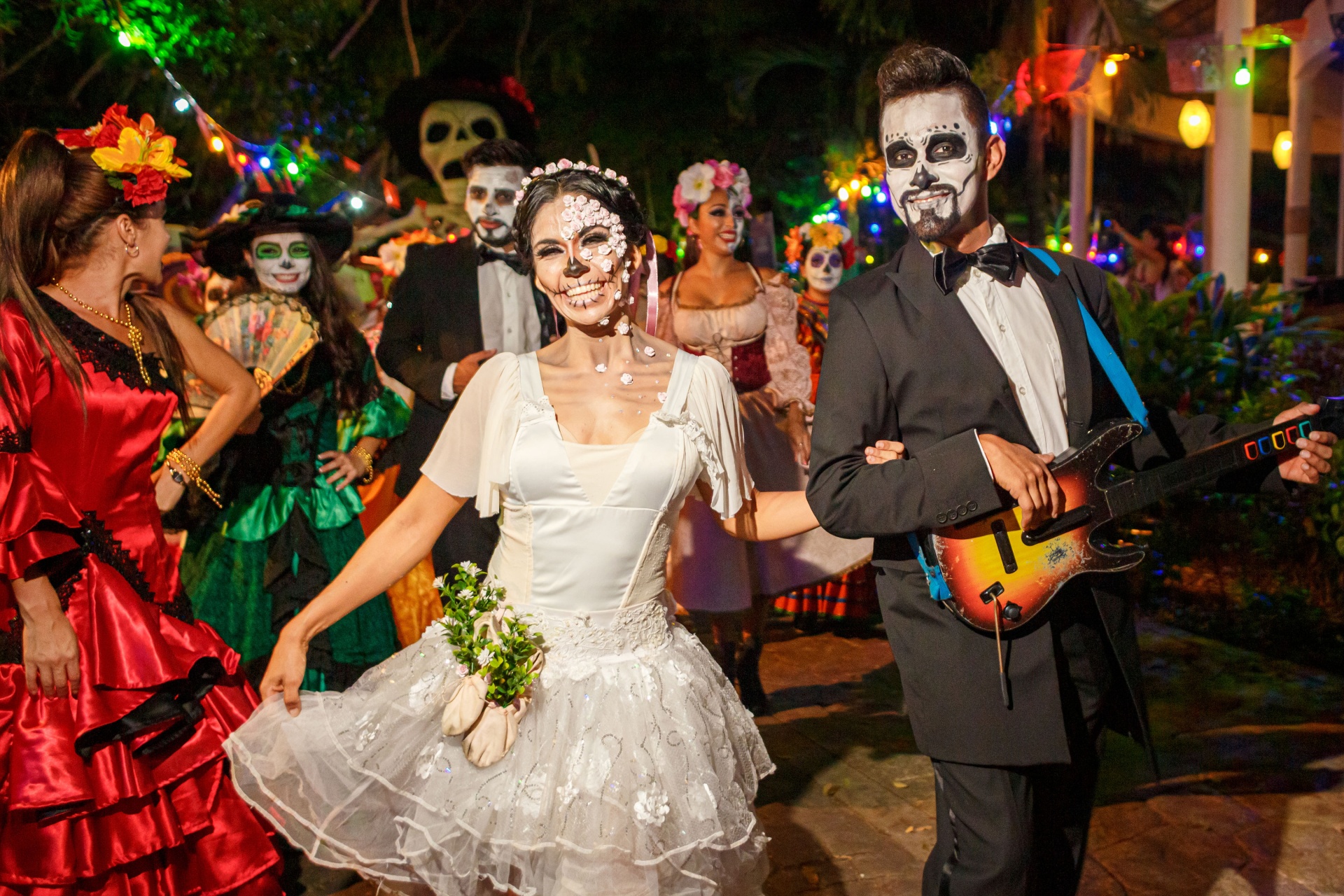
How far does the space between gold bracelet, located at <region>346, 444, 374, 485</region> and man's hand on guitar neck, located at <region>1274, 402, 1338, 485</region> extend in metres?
3.36

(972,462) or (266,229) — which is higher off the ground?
(266,229)

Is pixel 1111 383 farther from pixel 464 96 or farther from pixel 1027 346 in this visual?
pixel 464 96

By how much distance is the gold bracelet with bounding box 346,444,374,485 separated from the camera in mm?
4559

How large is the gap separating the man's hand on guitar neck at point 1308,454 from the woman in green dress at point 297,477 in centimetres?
323

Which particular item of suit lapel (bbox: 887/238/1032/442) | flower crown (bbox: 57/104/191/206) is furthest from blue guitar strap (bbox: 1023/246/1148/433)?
flower crown (bbox: 57/104/191/206)

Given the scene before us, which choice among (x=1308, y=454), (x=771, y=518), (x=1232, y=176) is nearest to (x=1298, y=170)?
(x=1232, y=176)

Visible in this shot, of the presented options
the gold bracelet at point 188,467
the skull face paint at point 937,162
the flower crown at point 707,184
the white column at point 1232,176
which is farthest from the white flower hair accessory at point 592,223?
the white column at point 1232,176

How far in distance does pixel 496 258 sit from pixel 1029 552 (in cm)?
290

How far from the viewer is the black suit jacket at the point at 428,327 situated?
4.56 meters

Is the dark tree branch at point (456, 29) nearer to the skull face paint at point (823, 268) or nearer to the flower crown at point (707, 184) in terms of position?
Result: the skull face paint at point (823, 268)

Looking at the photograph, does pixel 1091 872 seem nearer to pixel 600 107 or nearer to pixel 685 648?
pixel 685 648

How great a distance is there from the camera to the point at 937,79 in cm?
246

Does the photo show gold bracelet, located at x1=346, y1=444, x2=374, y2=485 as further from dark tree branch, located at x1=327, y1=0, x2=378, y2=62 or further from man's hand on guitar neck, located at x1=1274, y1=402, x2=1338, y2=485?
dark tree branch, located at x1=327, y1=0, x2=378, y2=62

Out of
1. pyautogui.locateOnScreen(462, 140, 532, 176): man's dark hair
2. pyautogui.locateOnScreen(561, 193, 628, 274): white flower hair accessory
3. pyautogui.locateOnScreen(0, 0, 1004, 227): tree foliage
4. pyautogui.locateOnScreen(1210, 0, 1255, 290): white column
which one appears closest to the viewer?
pyautogui.locateOnScreen(561, 193, 628, 274): white flower hair accessory
